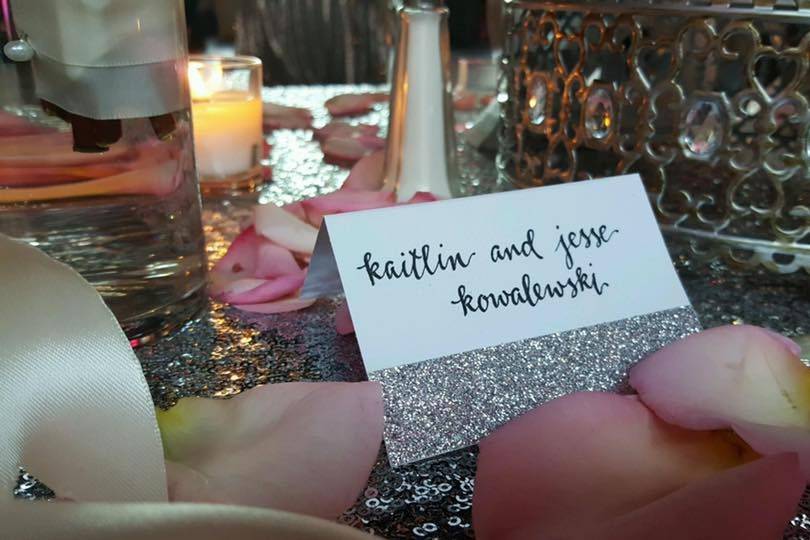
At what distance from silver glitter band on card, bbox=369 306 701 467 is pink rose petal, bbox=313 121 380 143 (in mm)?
405

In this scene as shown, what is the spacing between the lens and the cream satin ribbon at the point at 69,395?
0.20 meters

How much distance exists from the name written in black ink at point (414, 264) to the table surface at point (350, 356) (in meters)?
0.05

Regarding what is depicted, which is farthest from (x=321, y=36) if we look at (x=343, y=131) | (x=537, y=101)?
(x=537, y=101)

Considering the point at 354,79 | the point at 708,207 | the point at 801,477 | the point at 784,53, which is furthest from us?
the point at 354,79

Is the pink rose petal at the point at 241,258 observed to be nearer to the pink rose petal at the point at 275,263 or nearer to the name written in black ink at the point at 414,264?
the pink rose petal at the point at 275,263

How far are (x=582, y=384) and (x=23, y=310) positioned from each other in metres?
0.19

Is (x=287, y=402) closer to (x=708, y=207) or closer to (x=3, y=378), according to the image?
(x=3, y=378)

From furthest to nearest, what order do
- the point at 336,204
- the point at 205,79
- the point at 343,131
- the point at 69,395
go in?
the point at 343,131
the point at 205,79
the point at 336,204
the point at 69,395

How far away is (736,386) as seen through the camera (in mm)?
238

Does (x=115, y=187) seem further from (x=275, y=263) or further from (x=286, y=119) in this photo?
(x=286, y=119)

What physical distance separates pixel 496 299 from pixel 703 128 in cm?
14

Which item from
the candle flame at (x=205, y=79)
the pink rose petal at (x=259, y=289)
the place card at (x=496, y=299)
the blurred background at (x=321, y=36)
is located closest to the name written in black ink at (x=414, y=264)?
the place card at (x=496, y=299)

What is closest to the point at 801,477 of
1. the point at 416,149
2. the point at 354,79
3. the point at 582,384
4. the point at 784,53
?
the point at 582,384

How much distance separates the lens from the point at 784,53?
12.1 inches
